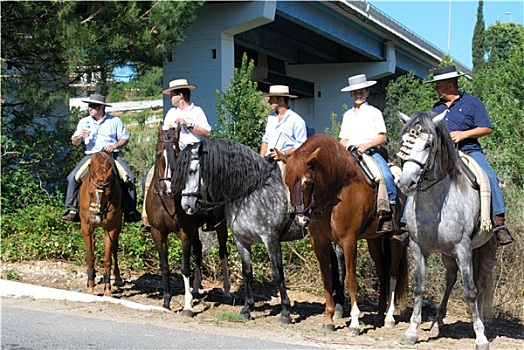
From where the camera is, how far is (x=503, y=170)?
52.0 feet

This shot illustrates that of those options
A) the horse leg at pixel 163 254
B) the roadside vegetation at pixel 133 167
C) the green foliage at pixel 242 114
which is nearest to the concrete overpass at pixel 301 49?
the green foliage at pixel 242 114

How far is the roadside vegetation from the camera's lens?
14016 mm

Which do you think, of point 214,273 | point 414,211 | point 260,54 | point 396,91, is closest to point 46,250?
point 214,273

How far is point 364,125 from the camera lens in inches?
442

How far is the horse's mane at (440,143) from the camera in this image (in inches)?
363

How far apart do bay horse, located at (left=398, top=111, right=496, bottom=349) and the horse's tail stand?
47 centimetres

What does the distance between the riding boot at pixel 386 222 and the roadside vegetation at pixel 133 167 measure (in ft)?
10.5

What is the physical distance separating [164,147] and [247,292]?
2463 millimetres

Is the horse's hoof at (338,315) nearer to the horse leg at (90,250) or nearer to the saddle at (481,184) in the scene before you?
the saddle at (481,184)

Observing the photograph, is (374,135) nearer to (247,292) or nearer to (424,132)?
(424,132)

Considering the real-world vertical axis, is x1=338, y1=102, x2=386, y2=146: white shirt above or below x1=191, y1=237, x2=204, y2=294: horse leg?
above

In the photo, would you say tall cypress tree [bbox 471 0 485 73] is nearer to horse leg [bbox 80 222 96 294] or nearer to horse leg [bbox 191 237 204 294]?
horse leg [bbox 191 237 204 294]

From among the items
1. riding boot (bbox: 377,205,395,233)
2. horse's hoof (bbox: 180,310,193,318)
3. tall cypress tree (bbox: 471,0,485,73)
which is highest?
tall cypress tree (bbox: 471,0,485,73)

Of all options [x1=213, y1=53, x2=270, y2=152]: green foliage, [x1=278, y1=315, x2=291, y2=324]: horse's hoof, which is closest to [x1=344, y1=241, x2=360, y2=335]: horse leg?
[x1=278, y1=315, x2=291, y2=324]: horse's hoof
